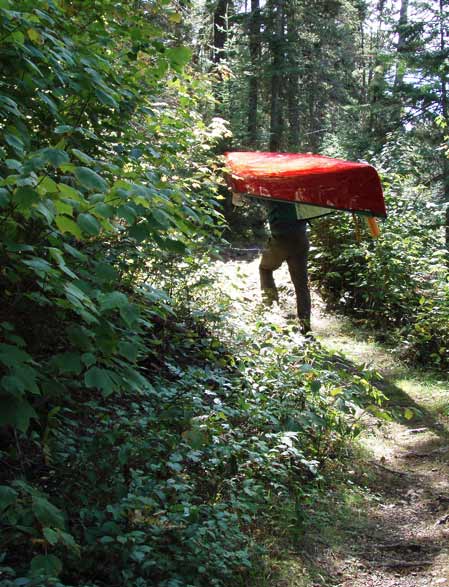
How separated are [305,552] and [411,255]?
612 centimetres

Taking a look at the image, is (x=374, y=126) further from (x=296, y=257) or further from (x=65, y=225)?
(x=65, y=225)

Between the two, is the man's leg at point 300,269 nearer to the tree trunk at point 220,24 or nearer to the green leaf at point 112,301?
the green leaf at point 112,301

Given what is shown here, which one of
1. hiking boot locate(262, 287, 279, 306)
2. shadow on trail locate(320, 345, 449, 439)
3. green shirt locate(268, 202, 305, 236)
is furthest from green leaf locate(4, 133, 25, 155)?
hiking boot locate(262, 287, 279, 306)

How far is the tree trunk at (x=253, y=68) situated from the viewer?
20.6 meters

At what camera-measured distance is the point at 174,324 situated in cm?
574

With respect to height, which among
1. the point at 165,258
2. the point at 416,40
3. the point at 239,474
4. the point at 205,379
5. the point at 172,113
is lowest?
the point at 239,474

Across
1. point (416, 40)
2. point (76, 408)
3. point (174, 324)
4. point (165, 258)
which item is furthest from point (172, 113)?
point (416, 40)

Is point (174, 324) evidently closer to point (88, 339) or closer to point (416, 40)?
point (88, 339)

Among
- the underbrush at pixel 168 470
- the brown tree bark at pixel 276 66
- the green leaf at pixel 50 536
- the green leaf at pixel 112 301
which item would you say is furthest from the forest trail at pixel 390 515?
the brown tree bark at pixel 276 66

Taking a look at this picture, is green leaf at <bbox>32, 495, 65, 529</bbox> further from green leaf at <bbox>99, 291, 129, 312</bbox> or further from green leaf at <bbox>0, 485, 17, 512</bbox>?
green leaf at <bbox>99, 291, 129, 312</bbox>

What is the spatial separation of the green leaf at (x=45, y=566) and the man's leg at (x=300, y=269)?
5.79 metres

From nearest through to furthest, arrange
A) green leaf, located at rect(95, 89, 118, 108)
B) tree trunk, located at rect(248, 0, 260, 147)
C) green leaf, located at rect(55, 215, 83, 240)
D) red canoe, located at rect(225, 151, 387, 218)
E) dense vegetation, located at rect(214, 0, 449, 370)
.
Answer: green leaf, located at rect(55, 215, 83, 240) < green leaf, located at rect(95, 89, 118, 108) < red canoe, located at rect(225, 151, 387, 218) < dense vegetation, located at rect(214, 0, 449, 370) < tree trunk, located at rect(248, 0, 260, 147)

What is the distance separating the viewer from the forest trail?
3.41 meters

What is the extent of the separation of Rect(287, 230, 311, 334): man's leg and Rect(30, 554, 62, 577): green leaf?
579cm
